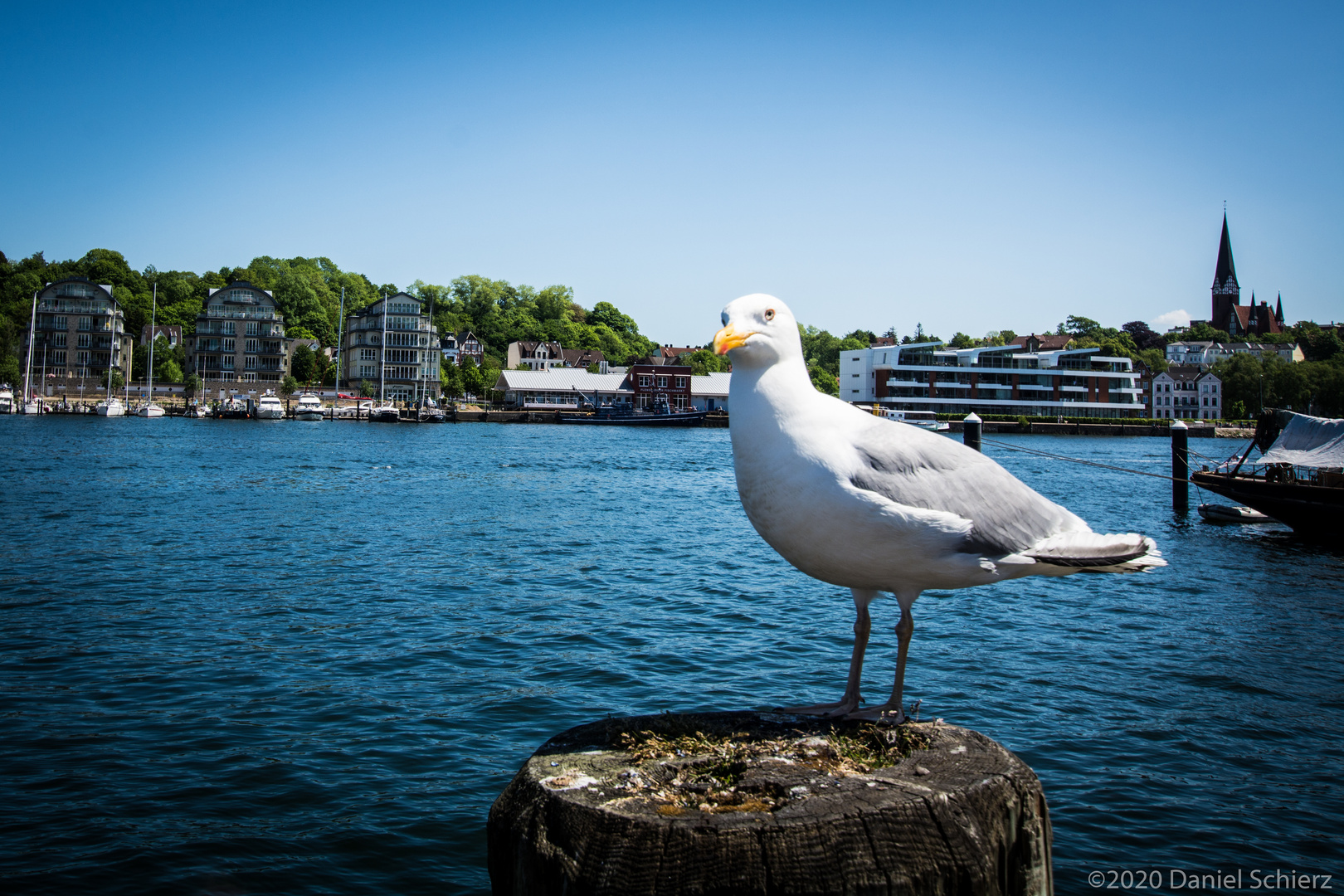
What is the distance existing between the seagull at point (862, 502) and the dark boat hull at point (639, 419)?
112m

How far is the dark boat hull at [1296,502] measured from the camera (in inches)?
1003

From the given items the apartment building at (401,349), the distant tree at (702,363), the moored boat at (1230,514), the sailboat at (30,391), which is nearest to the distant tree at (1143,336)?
the distant tree at (702,363)

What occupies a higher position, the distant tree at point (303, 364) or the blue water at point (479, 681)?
the distant tree at point (303, 364)

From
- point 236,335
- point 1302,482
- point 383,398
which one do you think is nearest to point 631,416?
point 383,398

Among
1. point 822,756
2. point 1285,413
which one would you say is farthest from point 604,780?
point 1285,413

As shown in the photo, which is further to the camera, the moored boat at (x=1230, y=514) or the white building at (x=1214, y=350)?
the white building at (x=1214, y=350)

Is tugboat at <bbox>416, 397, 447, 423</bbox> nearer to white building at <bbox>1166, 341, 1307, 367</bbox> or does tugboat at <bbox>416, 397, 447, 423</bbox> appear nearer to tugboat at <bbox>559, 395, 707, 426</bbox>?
tugboat at <bbox>559, 395, 707, 426</bbox>

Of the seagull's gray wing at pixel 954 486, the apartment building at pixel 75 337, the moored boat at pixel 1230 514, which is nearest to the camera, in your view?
the seagull's gray wing at pixel 954 486

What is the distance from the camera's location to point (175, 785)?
7215 millimetres

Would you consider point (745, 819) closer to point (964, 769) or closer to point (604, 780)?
point (604, 780)

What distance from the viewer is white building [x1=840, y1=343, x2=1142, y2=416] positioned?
406 ft

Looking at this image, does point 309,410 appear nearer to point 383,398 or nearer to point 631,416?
point 383,398

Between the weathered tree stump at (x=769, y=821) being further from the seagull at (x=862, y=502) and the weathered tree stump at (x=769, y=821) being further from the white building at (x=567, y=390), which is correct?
the white building at (x=567, y=390)

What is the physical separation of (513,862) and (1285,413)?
35.4 m
